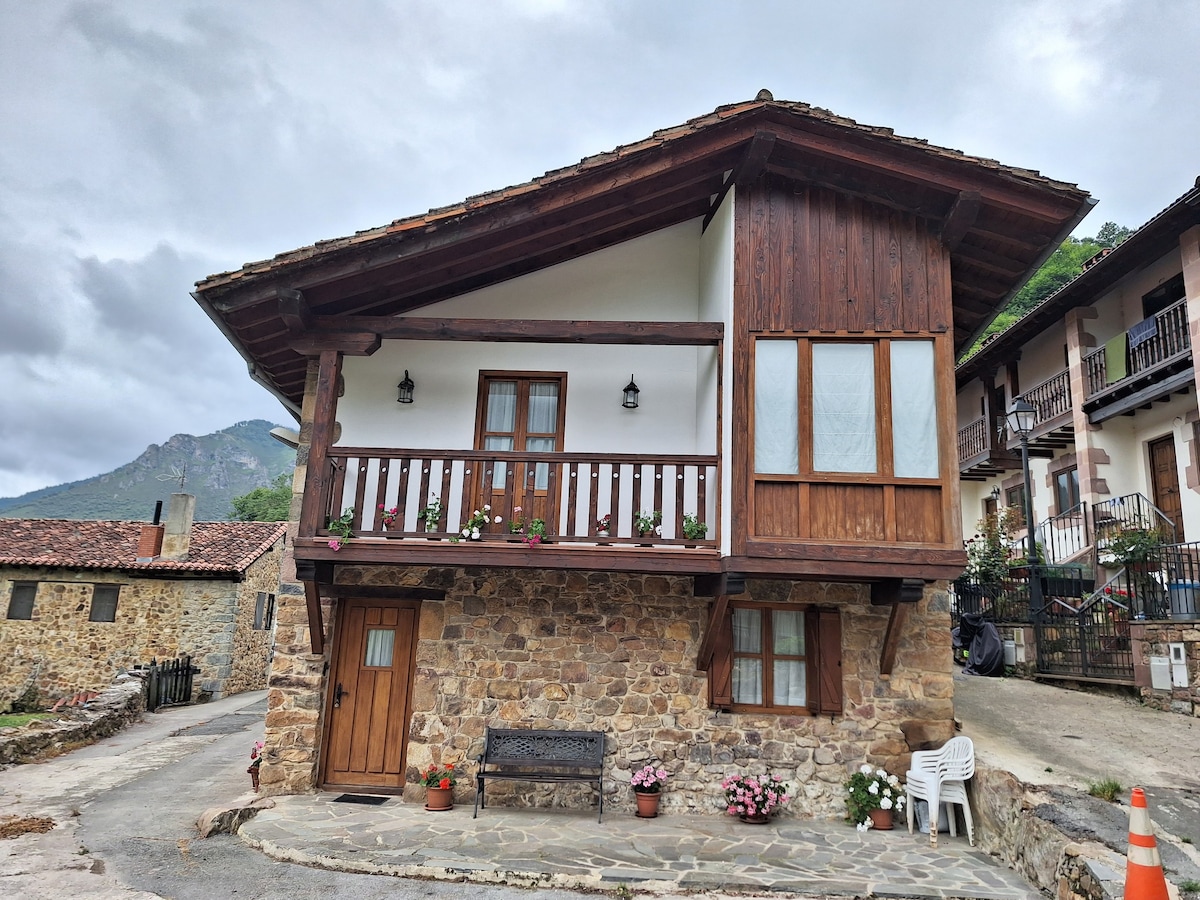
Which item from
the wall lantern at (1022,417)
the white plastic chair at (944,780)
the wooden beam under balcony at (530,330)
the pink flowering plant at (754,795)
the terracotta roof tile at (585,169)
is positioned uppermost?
the terracotta roof tile at (585,169)

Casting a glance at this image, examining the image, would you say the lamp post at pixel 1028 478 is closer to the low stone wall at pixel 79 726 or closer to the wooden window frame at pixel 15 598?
the low stone wall at pixel 79 726

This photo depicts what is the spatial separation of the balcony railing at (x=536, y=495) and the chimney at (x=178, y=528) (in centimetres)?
1248

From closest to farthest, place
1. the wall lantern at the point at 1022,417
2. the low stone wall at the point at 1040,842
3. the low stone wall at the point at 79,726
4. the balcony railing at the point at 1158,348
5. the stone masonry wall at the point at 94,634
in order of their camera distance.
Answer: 1. the low stone wall at the point at 1040,842
2. the low stone wall at the point at 79,726
3. the wall lantern at the point at 1022,417
4. the balcony railing at the point at 1158,348
5. the stone masonry wall at the point at 94,634

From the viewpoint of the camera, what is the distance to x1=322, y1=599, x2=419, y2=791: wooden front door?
7652mm

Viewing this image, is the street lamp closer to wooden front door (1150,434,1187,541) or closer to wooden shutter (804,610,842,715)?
wooden front door (1150,434,1187,541)

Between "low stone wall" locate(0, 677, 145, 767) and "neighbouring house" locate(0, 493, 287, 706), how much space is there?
1922 mm

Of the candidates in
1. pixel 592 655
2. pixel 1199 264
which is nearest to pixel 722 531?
pixel 592 655

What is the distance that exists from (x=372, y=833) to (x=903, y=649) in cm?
512

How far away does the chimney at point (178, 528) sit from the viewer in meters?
17.8

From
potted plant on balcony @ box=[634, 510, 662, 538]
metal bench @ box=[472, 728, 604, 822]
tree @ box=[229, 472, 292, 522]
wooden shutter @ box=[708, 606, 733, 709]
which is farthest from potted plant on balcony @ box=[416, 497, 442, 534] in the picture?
tree @ box=[229, 472, 292, 522]

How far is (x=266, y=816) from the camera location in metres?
6.64

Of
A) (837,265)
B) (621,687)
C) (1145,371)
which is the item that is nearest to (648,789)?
(621,687)

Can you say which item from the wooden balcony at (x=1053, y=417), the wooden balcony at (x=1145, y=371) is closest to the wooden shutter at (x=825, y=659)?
the wooden balcony at (x=1145, y=371)

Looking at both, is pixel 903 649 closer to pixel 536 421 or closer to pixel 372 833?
pixel 536 421
